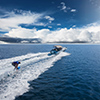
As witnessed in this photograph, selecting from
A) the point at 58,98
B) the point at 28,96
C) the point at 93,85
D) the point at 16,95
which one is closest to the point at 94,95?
the point at 93,85

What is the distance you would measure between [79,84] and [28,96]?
33.9 ft

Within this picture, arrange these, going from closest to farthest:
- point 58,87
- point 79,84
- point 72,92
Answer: point 72,92 → point 58,87 → point 79,84

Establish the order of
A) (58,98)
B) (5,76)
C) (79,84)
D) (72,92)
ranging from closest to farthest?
(58,98) → (72,92) → (79,84) → (5,76)

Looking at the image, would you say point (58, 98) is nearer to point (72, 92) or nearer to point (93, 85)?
point (72, 92)

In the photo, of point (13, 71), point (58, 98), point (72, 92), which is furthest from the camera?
point (13, 71)

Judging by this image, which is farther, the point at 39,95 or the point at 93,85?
the point at 93,85

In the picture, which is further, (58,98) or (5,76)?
(5,76)

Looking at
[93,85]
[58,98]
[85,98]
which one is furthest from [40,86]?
[93,85]

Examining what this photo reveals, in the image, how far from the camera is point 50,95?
12.4m

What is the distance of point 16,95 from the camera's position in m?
11.8

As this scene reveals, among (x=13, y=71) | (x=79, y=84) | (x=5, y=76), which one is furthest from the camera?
(x=13, y=71)

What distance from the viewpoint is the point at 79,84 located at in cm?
1588

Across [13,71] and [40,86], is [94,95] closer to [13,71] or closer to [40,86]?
[40,86]

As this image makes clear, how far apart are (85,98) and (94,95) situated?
6.13ft
